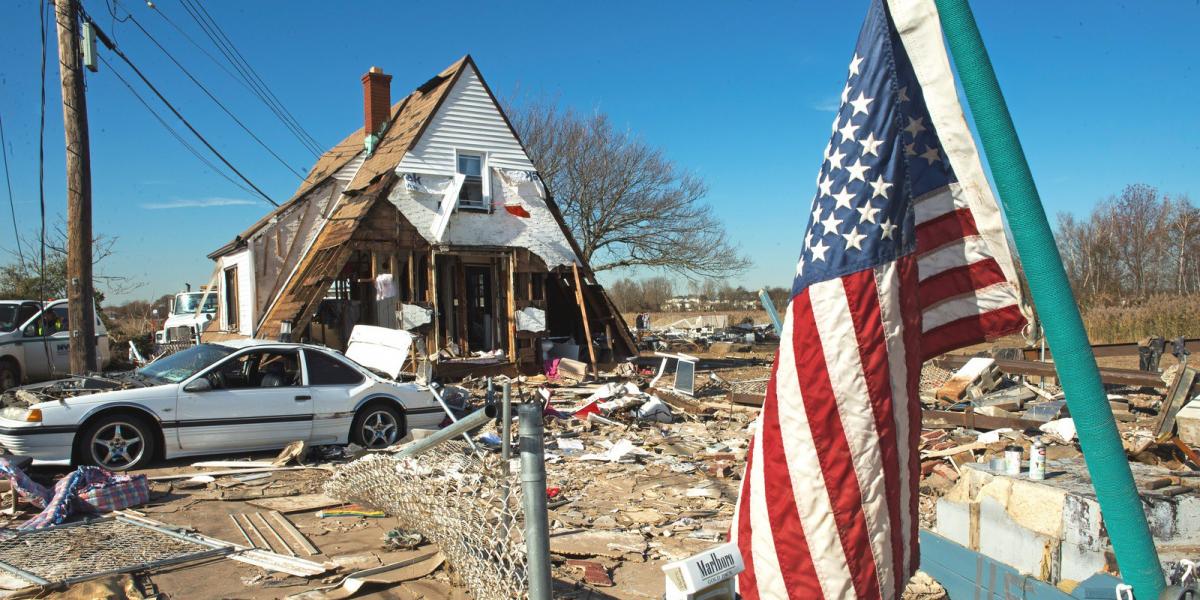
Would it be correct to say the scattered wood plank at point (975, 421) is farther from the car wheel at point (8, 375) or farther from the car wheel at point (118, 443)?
the car wheel at point (8, 375)

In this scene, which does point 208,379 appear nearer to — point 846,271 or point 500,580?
point 500,580

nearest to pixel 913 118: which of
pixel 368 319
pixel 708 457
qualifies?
pixel 708 457

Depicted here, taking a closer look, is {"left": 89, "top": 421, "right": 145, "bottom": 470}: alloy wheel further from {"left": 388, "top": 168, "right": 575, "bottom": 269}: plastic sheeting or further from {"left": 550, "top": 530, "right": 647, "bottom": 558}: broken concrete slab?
{"left": 388, "top": 168, "right": 575, "bottom": 269}: plastic sheeting

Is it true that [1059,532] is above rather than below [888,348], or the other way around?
below

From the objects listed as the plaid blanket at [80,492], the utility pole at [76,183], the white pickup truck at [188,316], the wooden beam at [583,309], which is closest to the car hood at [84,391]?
the plaid blanket at [80,492]

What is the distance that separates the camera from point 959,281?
9.39 feet

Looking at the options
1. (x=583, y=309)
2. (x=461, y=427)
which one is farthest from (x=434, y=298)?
(x=461, y=427)

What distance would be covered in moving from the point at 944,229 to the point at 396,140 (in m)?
18.8

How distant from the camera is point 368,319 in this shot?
759 inches

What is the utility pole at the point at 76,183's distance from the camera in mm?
10617

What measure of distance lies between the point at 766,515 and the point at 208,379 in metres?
8.25

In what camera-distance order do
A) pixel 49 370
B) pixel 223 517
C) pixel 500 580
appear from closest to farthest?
1. pixel 500 580
2. pixel 223 517
3. pixel 49 370

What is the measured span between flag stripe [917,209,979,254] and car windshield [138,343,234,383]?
8.83 m

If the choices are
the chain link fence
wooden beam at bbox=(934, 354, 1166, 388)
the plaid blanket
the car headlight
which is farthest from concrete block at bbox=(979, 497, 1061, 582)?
wooden beam at bbox=(934, 354, 1166, 388)
